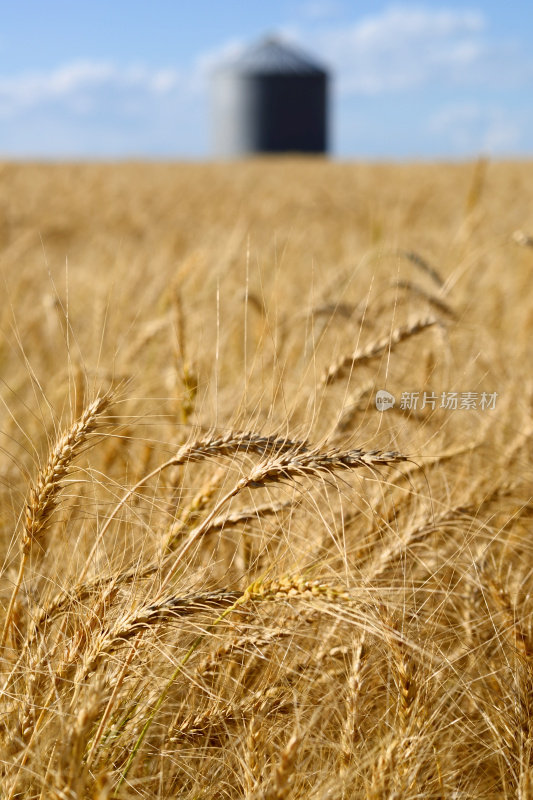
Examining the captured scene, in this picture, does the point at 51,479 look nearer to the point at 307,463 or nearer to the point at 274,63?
the point at 307,463

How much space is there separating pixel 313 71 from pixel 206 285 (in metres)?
38.4

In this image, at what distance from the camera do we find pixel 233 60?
3809 cm

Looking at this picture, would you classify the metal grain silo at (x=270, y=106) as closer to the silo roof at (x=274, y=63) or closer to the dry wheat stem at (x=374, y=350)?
the silo roof at (x=274, y=63)

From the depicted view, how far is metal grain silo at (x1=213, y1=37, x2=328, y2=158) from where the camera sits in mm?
36344

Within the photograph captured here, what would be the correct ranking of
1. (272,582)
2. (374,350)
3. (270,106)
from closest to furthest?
(272,582) → (374,350) → (270,106)

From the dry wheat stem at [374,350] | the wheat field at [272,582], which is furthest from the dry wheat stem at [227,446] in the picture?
the dry wheat stem at [374,350]

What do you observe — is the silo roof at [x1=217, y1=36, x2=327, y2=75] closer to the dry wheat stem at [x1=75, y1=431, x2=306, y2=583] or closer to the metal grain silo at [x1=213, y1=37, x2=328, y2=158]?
the metal grain silo at [x1=213, y1=37, x2=328, y2=158]

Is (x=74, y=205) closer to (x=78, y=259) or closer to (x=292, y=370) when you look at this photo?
(x=78, y=259)

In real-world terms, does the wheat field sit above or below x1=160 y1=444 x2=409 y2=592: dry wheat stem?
below

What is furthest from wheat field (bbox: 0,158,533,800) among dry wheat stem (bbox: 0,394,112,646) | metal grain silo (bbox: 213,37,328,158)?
metal grain silo (bbox: 213,37,328,158)

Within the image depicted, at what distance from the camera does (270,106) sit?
3647 cm

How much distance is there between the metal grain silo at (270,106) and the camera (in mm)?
36344

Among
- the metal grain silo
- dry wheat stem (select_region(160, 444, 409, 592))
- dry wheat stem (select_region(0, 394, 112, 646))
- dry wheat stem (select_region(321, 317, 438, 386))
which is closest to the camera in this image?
dry wheat stem (select_region(160, 444, 409, 592))

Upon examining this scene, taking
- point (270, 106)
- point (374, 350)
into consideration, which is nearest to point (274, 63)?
point (270, 106)
